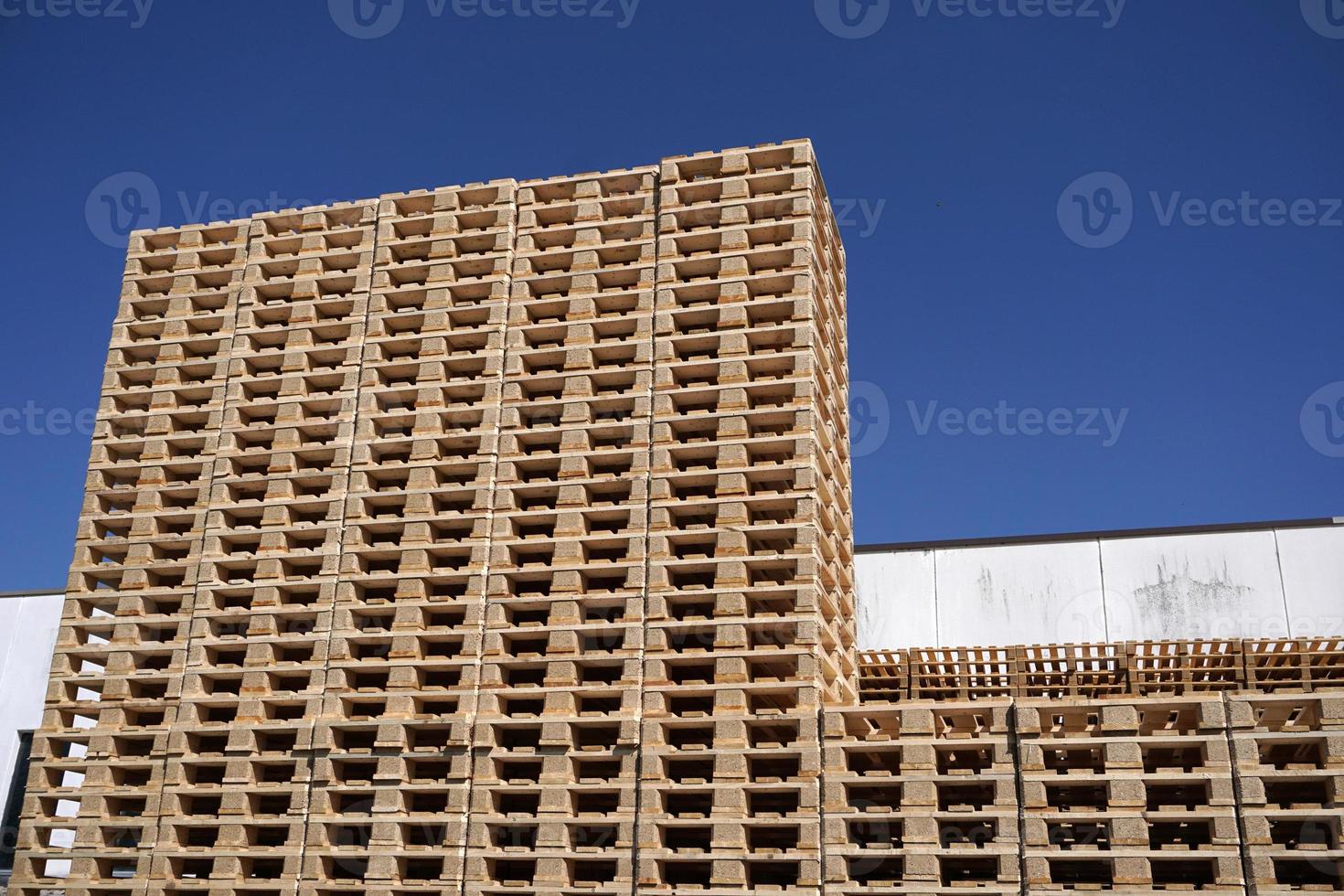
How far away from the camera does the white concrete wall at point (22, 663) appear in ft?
79.5

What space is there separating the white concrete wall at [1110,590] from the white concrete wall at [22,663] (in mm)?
16396

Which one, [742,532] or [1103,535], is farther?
[1103,535]

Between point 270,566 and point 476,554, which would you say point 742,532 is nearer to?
point 476,554

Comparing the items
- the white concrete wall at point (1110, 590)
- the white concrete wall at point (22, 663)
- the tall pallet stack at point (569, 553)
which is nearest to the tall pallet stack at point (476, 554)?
the tall pallet stack at point (569, 553)

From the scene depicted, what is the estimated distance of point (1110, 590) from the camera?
2058 centimetres

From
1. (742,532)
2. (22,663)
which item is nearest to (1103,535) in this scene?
(742,532)

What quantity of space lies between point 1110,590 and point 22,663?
2113 centimetres

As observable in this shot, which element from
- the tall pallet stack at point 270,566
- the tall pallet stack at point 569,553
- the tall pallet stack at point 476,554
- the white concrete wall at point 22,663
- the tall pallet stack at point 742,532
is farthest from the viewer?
the white concrete wall at point 22,663

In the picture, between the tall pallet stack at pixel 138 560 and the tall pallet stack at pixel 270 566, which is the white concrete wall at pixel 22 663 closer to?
the tall pallet stack at pixel 138 560

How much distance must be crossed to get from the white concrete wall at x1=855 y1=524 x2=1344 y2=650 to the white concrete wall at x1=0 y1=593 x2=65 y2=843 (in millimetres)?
16396

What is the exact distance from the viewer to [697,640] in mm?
11766

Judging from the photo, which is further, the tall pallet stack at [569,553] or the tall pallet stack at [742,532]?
the tall pallet stack at [569,553]

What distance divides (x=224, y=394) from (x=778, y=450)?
263 inches

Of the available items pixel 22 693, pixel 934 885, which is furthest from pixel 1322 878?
pixel 22 693
